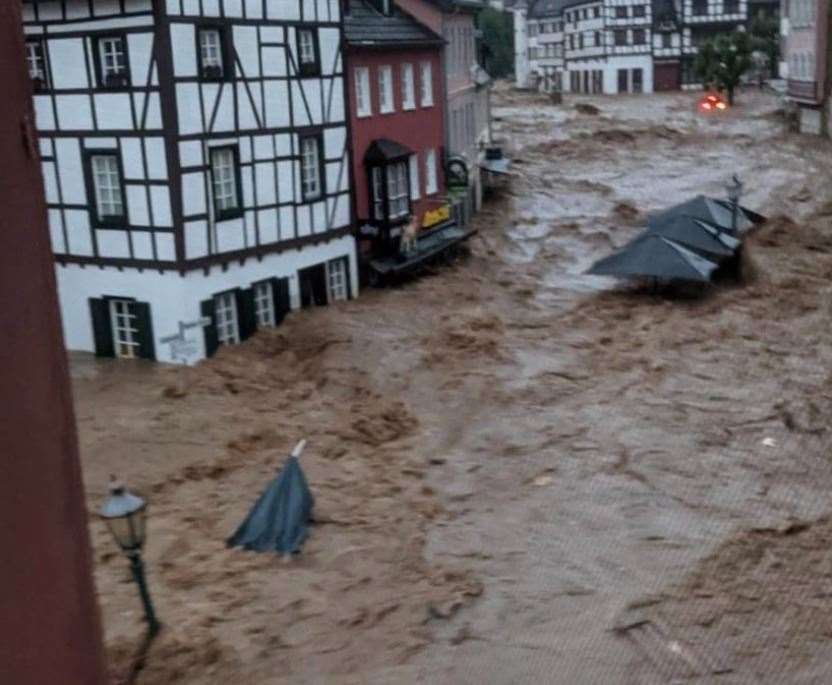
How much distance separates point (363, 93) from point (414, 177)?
3.34 m

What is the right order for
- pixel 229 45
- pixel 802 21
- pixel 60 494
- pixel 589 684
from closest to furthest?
pixel 60 494 < pixel 589 684 < pixel 229 45 < pixel 802 21

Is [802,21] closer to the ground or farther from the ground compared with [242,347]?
farther from the ground

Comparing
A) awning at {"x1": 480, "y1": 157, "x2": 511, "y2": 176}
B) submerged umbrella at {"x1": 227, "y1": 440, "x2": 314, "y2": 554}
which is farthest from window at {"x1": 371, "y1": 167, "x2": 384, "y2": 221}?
awning at {"x1": 480, "y1": 157, "x2": 511, "y2": 176}

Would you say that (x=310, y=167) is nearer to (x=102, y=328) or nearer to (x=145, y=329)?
(x=145, y=329)

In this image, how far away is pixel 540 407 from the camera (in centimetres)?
1905

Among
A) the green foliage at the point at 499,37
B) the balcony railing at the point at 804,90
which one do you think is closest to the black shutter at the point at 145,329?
the balcony railing at the point at 804,90

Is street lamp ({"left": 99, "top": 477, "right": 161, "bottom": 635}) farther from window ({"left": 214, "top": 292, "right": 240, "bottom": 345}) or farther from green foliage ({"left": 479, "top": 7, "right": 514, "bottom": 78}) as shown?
green foliage ({"left": 479, "top": 7, "right": 514, "bottom": 78})

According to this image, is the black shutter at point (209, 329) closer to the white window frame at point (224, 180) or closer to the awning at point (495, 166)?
the white window frame at point (224, 180)

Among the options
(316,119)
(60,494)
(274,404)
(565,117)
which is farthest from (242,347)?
(565,117)

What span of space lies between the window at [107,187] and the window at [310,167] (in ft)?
13.6

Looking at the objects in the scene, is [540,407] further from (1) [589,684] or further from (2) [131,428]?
(1) [589,684]

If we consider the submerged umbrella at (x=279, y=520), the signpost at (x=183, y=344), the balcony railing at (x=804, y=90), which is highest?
the balcony railing at (x=804, y=90)

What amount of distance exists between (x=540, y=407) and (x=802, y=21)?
3801 centimetres

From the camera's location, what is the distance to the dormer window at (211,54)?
2047 centimetres
